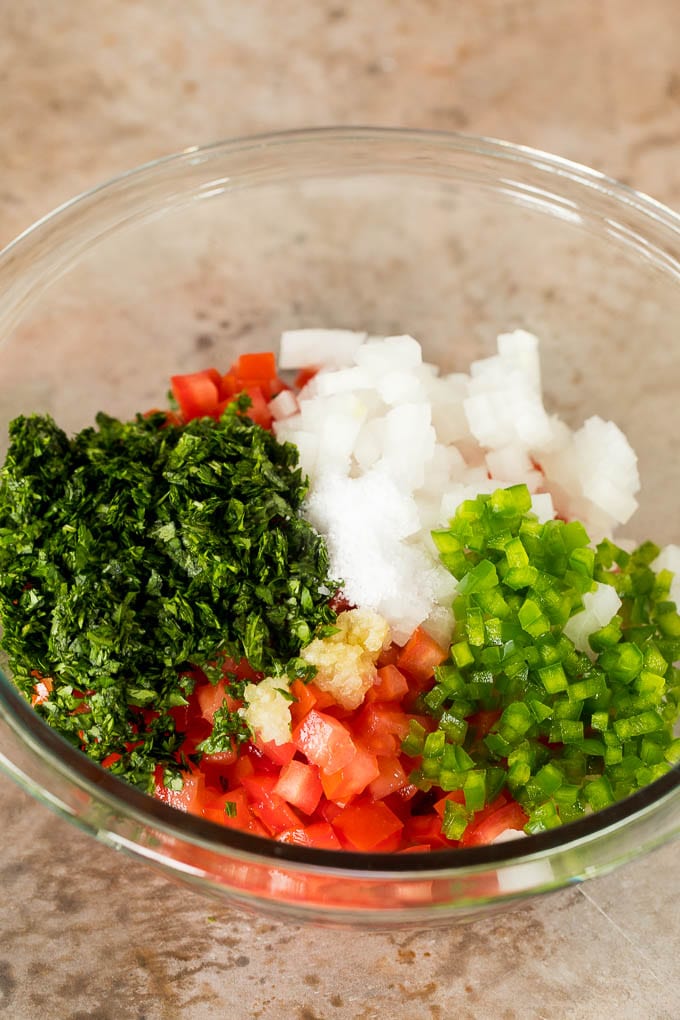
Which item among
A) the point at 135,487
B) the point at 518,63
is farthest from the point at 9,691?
the point at 518,63

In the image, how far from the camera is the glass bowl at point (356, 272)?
89.7 inches

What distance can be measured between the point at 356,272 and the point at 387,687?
1.26 meters

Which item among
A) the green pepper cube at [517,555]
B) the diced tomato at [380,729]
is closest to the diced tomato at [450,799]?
the diced tomato at [380,729]

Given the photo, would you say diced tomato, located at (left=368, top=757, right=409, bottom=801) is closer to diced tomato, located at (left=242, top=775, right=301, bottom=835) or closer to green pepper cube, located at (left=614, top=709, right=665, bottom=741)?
diced tomato, located at (left=242, top=775, right=301, bottom=835)

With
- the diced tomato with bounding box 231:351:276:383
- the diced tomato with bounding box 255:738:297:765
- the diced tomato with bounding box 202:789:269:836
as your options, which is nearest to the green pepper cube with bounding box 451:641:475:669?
the diced tomato with bounding box 255:738:297:765

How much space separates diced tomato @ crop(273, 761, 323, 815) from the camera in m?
1.70

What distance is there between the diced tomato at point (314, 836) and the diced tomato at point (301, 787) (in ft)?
0.11

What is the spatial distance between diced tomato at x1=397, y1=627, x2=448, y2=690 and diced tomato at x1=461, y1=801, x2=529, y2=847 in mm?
280

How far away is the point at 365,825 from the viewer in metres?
1.71

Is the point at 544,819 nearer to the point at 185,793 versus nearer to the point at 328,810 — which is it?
the point at 328,810

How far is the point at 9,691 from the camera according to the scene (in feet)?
5.20

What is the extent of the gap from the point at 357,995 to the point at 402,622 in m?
0.66

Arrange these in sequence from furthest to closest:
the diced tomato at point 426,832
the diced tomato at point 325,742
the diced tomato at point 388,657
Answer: the diced tomato at point 388,657 < the diced tomato at point 426,832 < the diced tomato at point 325,742

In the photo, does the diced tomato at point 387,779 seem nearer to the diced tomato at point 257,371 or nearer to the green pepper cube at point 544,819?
the green pepper cube at point 544,819
